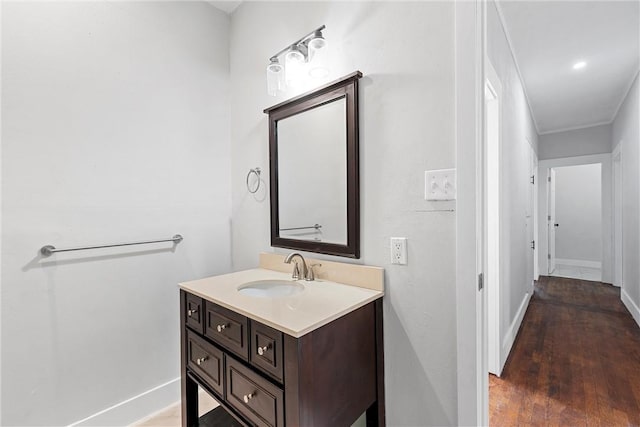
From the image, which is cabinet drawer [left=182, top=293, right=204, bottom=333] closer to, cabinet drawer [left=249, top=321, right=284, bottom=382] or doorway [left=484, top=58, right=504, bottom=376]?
cabinet drawer [left=249, top=321, right=284, bottom=382]

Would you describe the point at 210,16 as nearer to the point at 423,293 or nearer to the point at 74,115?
the point at 74,115

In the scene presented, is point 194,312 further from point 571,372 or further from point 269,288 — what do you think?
point 571,372

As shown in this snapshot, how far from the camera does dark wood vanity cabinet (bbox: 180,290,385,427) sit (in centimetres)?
100

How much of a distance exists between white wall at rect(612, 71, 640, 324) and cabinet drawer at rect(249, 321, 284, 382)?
378cm

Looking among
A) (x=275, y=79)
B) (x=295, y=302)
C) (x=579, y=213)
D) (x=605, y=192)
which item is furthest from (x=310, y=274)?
(x=579, y=213)

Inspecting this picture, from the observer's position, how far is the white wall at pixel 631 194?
3.05 metres

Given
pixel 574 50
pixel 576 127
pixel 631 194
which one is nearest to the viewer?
pixel 574 50

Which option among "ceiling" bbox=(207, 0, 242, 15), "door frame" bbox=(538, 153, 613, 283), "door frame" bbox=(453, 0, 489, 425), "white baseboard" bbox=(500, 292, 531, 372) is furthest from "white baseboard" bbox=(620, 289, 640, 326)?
"ceiling" bbox=(207, 0, 242, 15)

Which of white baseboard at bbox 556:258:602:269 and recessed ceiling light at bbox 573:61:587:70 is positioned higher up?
recessed ceiling light at bbox 573:61:587:70

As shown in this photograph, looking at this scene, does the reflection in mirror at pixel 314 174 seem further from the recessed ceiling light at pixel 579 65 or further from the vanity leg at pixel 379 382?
the recessed ceiling light at pixel 579 65

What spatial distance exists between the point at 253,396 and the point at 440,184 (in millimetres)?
1069

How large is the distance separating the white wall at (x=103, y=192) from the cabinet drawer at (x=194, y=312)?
0.47m

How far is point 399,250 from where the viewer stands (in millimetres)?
1307

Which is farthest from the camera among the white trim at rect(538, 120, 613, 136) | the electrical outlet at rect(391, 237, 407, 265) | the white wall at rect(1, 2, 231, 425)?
the white trim at rect(538, 120, 613, 136)
